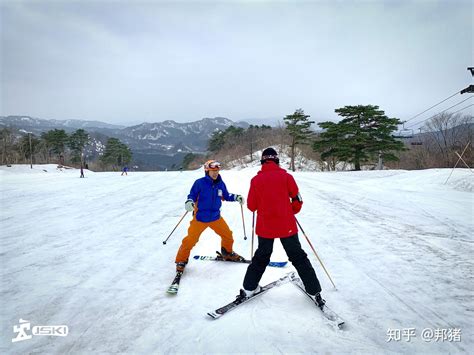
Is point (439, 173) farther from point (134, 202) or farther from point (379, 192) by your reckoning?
point (134, 202)

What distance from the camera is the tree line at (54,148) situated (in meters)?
62.1

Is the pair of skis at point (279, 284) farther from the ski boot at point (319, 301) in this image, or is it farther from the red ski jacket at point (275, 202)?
the red ski jacket at point (275, 202)

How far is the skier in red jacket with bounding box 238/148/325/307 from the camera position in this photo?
11.0 feet

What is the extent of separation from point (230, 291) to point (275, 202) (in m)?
1.50

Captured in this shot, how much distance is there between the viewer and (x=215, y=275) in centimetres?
441

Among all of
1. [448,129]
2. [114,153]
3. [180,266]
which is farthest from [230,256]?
[114,153]

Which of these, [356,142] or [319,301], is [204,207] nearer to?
[319,301]

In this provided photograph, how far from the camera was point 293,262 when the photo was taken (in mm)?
3398

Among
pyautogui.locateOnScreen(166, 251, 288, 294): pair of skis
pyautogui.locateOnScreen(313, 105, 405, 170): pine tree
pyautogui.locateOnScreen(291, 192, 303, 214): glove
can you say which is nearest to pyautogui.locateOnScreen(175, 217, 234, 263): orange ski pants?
pyautogui.locateOnScreen(166, 251, 288, 294): pair of skis

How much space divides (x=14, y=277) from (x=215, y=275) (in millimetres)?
3251

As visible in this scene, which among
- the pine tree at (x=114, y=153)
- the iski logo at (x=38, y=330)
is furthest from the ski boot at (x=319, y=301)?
the pine tree at (x=114, y=153)

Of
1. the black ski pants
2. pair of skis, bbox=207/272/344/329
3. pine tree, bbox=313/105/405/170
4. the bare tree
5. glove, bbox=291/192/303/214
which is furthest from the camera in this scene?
the bare tree

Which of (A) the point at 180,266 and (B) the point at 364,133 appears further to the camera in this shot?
(B) the point at 364,133

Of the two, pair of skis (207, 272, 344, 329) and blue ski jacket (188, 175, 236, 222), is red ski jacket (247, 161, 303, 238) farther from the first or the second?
blue ski jacket (188, 175, 236, 222)
